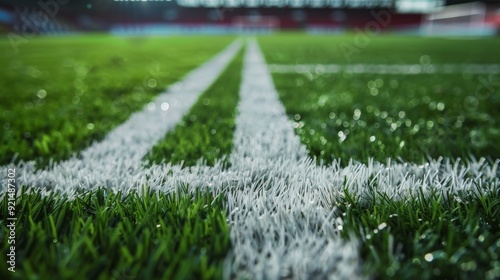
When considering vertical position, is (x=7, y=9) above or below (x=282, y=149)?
above

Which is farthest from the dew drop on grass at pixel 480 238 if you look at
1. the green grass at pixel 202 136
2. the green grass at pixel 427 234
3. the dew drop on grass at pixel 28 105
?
the dew drop on grass at pixel 28 105

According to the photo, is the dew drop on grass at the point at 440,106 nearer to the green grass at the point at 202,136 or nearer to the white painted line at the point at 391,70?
the green grass at the point at 202,136

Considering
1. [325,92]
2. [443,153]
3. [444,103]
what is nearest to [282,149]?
[443,153]

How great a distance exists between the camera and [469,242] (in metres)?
0.87

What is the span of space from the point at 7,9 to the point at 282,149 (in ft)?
136

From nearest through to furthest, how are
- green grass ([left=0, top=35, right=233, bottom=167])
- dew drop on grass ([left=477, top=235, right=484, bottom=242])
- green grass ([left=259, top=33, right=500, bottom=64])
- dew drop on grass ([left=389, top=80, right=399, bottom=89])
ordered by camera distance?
dew drop on grass ([left=477, top=235, right=484, bottom=242]) < green grass ([left=0, top=35, right=233, bottom=167]) < dew drop on grass ([left=389, top=80, right=399, bottom=89]) < green grass ([left=259, top=33, right=500, bottom=64])

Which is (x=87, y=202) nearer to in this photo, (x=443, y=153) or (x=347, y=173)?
(x=347, y=173)

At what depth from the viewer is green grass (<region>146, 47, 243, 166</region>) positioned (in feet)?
5.08

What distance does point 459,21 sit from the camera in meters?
52.9

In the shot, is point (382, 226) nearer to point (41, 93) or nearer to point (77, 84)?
point (41, 93)

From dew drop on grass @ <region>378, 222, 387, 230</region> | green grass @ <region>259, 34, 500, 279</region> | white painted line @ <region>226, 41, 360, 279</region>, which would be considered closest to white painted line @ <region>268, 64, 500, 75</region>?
green grass @ <region>259, 34, 500, 279</region>

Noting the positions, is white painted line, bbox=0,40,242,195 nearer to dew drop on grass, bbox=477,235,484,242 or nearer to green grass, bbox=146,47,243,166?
green grass, bbox=146,47,243,166

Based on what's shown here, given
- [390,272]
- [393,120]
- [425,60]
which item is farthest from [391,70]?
[390,272]

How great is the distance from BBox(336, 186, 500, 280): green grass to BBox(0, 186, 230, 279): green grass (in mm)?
342
